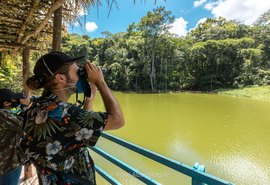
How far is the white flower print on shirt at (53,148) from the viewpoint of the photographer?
662 mm

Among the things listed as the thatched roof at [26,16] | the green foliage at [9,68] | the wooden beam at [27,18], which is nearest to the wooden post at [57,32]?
the thatched roof at [26,16]

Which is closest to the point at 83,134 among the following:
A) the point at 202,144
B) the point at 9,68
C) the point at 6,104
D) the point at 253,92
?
the point at 6,104

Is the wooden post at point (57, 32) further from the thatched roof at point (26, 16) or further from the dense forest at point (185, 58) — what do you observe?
the dense forest at point (185, 58)

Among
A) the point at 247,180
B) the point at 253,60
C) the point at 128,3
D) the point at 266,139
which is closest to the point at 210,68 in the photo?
the point at 253,60

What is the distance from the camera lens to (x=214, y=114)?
1016cm

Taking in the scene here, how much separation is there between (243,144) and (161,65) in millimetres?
15813

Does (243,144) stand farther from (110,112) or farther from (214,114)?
(110,112)

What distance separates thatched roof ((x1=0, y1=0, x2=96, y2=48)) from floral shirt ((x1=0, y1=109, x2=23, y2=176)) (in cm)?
110

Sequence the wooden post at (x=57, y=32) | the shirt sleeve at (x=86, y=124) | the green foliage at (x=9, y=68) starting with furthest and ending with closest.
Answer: the green foliage at (x=9, y=68) < the wooden post at (x=57, y=32) < the shirt sleeve at (x=86, y=124)

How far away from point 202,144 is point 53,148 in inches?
234

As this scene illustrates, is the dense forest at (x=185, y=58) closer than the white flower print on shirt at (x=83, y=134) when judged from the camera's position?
No

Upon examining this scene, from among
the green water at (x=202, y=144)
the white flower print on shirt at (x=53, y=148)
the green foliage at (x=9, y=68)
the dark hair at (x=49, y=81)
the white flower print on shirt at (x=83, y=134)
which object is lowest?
the green water at (x=202, y=144)

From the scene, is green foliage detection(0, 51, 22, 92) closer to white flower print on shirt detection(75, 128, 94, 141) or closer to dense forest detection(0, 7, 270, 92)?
white flower print on shirt detection(75, 128, 94, 141)

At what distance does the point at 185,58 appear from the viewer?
22281mm
